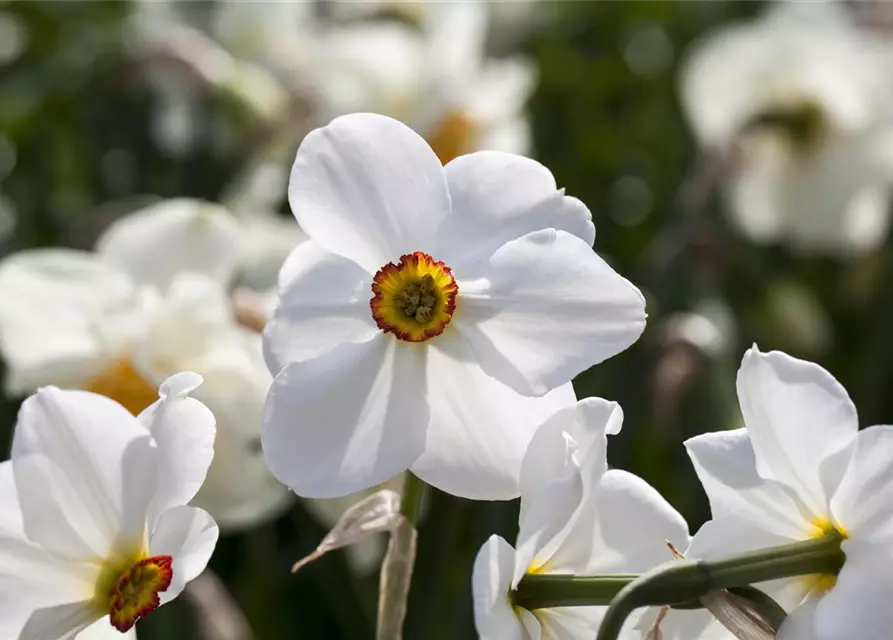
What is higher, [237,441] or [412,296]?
[412,296]

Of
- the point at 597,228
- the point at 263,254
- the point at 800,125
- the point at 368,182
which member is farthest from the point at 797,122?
the point at 368,182

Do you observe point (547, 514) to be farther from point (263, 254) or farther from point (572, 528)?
point (263, 254)

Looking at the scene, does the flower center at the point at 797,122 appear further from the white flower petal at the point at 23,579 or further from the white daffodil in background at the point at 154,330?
the white flower petal at the point at 23,579

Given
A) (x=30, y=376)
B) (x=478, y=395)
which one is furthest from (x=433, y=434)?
(x=30, y=376)

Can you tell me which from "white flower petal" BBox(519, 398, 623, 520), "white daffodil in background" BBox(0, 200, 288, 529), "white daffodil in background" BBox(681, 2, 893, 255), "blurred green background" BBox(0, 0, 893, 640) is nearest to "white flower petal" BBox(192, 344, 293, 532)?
"white daffodil in background" BBox(0, 200, 288, 529)

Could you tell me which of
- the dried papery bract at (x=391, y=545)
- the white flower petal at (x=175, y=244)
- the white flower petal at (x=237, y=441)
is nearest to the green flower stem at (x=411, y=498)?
the dried papery bract at (x=391, y=545)

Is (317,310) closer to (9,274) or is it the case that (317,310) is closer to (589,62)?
(9,274)

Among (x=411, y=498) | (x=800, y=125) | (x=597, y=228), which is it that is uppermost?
(x=411, y=498)
